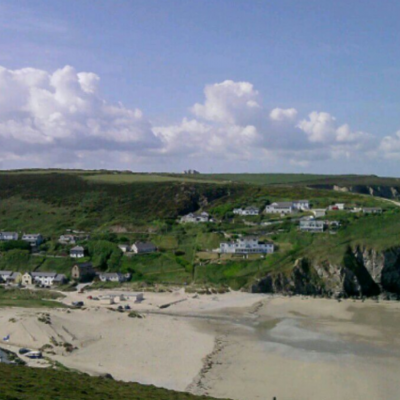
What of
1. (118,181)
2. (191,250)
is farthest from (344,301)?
(118,181)

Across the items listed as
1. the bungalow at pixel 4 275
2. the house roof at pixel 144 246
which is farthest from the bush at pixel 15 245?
the house roof at pixel 144 246

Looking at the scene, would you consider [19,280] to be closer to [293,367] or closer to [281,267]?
[281,267]

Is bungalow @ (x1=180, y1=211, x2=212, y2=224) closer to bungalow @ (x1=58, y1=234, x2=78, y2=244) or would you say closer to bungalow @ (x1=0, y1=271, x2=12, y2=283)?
bungalow @ (x1=58, y1=234, x2=78, y2=244)

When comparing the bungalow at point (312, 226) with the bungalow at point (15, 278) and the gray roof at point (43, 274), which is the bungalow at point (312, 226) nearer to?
the gray roof at point (43, 274)

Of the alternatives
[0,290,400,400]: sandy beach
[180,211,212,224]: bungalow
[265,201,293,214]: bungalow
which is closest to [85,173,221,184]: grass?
[180,211,212,224]: bungalow

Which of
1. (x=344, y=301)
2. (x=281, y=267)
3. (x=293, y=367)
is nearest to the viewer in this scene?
(x=293, y=367)

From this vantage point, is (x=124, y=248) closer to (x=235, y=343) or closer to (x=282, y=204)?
(x=282, y=204)
